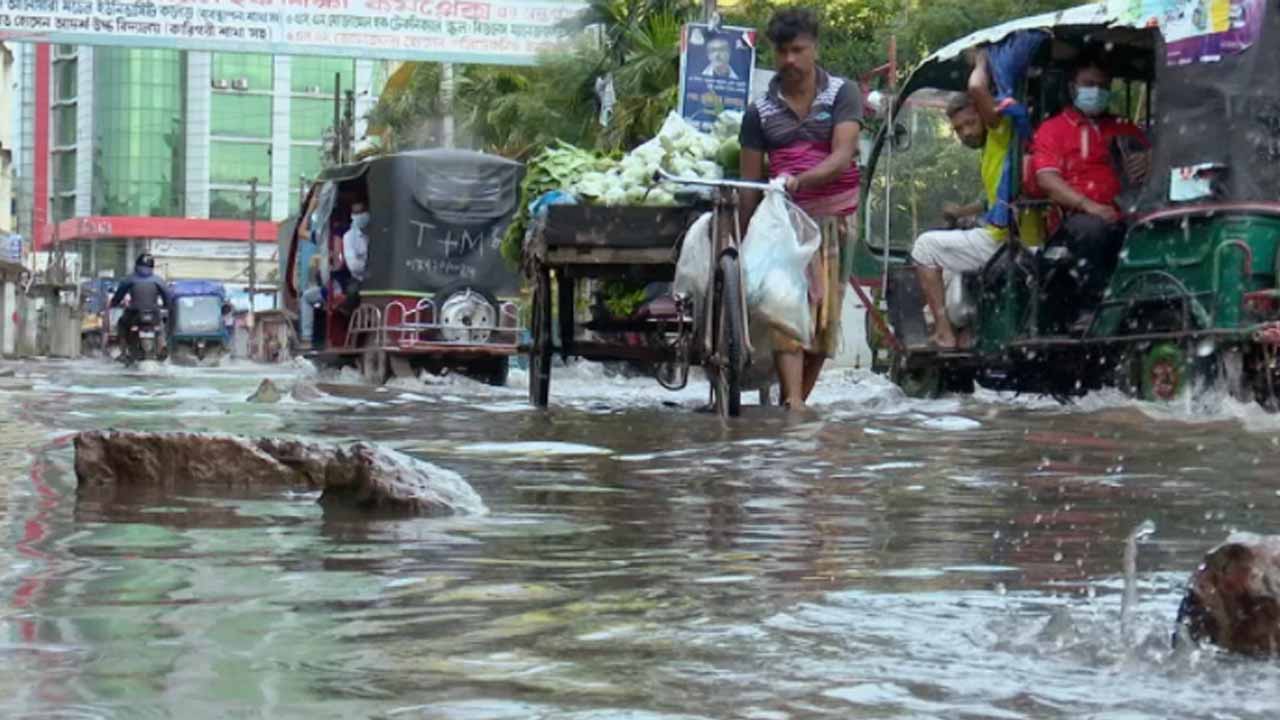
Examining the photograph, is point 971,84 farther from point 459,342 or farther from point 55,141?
point 55,141

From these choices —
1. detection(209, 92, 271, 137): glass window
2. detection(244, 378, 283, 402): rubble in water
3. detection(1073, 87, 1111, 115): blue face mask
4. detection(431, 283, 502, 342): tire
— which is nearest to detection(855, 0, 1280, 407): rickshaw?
detection(1073, 87, 1111, 115): blue face mask

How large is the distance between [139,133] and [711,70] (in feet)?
278

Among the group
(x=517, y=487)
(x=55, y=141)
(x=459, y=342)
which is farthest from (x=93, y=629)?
(x=55, y=141)

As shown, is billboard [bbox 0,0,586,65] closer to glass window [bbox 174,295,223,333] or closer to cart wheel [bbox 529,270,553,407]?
cart wheel [bbox 529,270,553,407]

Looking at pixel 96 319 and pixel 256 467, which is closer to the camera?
pixel 256 467

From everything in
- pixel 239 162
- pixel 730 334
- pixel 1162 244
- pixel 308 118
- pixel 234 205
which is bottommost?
pixel 730 334

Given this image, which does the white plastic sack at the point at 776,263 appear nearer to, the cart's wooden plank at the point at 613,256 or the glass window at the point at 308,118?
the cart's wooden plank at the point at 613,256

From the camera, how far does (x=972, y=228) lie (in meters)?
12.3

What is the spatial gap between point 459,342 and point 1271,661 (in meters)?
17.3

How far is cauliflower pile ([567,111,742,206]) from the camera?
32.4 ft

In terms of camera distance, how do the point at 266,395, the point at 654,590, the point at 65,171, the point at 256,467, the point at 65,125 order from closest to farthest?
the point at 654,590 < the point at 256,467 < the point at 266,395 < the point at 65,125 < the point at 65,171

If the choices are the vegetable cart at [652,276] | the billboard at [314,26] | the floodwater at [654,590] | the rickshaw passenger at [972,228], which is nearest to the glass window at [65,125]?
the billboard at [314,26]

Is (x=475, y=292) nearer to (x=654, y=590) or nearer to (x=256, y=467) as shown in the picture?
(x=256, y=467)

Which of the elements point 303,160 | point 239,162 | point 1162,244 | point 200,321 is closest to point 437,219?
point 1162,244
